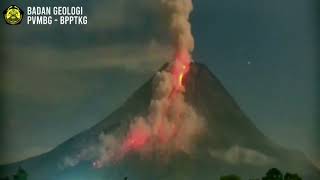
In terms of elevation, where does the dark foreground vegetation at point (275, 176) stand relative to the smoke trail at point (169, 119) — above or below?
below

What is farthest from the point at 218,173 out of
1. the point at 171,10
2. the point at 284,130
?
the point at 171,10

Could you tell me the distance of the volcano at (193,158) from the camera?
2.07 m

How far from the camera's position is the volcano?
2074 mm

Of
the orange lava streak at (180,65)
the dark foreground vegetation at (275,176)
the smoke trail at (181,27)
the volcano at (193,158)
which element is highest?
the smoke trail at (181,27)

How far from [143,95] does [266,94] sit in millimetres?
432

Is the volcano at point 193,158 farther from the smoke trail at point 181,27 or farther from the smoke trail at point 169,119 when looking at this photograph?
the smoke trail at point 181,27

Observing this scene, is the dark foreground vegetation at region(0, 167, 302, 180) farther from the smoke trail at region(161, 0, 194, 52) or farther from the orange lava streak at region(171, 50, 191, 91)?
the smoke trail at region(161, 0, 194, 52)

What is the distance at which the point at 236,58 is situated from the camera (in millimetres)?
2113

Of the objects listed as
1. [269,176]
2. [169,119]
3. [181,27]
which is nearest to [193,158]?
[169,119]

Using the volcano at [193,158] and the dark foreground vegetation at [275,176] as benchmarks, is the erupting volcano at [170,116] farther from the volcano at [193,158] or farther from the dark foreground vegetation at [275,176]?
the dark foreground vegetation at [275,176]

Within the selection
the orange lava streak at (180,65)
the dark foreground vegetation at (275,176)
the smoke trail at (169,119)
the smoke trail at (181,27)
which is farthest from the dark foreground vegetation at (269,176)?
the smoke trail at (181,27)

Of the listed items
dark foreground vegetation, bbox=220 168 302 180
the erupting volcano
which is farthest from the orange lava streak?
dark foreground vegetation, bbox=220 168 302 180

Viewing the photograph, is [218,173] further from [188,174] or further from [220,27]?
[220,27]

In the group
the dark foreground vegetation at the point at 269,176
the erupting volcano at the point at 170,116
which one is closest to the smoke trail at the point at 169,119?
the erupting volcano at the point at 170,116
